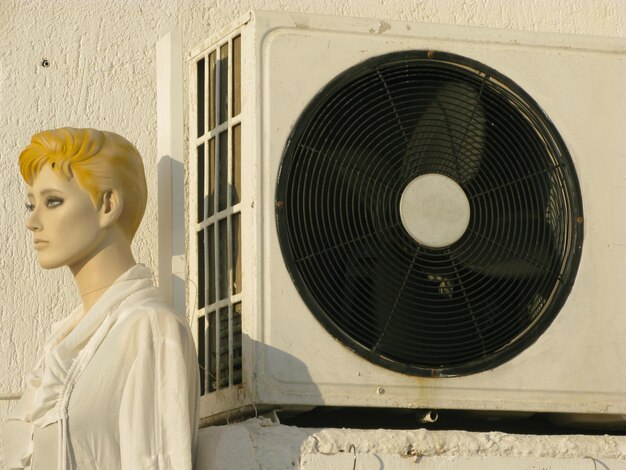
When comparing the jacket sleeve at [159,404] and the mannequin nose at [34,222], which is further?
the mannequin nose at [34,222]

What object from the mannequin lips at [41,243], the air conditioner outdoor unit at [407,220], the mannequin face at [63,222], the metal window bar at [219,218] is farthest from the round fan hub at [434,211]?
the mannequin lips at [41,243]

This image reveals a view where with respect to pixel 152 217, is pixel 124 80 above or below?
above

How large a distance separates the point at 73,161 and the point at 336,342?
77 centimetres

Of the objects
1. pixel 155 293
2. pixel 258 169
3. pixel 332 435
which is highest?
pixel 258 169

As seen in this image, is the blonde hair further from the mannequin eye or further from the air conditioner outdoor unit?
the air conditioner outdoor unit

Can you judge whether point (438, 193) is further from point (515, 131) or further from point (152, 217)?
point (152, 217)

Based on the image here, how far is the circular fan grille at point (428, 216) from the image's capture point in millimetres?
4227

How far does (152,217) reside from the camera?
4602mm

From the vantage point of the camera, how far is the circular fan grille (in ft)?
13.9

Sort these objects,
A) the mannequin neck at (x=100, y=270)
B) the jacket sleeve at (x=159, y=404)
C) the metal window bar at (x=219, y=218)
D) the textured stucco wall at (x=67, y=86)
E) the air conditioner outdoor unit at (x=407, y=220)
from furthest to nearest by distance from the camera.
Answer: the textured stucco wall at (x=67, y=86) → the metal window bar at (x=219, y=218) → the air conditioner outdoor unit at (x=407, y=220) → the mannequin neck at (x=100, y=270) → the jacket sleeve at (x=159, y=404)

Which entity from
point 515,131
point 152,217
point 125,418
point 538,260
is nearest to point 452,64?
point 515,131

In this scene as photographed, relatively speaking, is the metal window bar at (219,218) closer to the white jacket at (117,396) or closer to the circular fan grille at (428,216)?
the circular fan grille at (428,216)

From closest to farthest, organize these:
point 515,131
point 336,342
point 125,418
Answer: point 125,418
point 336,342
point 515,131

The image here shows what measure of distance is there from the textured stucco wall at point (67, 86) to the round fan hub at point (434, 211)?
0.74m
